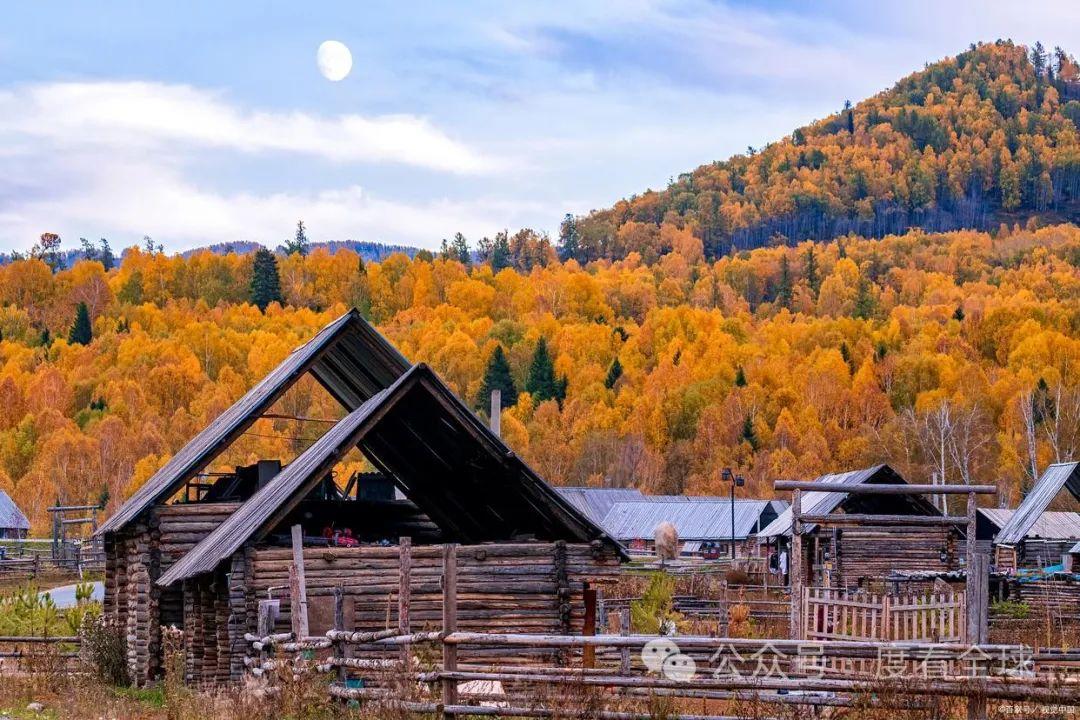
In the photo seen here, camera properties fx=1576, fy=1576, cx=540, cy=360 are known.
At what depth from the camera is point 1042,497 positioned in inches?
1754

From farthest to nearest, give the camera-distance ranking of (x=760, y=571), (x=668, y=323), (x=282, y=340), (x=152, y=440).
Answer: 1. (x=668, y=323)
2. (x=282, y=340)
3. (x=152, y=440)
4. (x=760, y=571)

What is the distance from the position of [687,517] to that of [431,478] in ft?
213

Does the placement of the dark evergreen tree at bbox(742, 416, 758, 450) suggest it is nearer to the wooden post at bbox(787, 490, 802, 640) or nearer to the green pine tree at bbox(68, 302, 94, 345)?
the green pine tree at bbox(68, 302, 94, 345)

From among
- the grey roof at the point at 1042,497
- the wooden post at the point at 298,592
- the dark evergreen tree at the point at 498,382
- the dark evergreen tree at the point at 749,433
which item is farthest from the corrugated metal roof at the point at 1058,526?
the dark evergreen tree at the point at 498,382

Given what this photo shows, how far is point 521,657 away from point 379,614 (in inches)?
90.8

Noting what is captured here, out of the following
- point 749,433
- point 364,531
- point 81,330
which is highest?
point 81,330

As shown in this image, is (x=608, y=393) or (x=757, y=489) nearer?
(x=757, y=489)

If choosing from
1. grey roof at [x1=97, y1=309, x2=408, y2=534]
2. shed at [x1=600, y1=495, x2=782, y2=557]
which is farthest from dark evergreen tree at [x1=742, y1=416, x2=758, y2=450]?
grey roof at [x1=97, y1=309, x2=408, y2=534]

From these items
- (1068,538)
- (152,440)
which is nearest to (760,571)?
(1068,538)

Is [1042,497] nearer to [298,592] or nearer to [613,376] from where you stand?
[298,592]

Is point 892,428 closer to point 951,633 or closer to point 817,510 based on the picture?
point 817,510

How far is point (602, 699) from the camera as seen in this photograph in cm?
1594

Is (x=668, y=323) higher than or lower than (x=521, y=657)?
higher

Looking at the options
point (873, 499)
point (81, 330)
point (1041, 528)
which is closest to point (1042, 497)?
point (873, 499)
